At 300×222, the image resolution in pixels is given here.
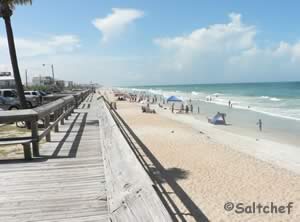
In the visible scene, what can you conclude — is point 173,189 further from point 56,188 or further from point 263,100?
point 263,100

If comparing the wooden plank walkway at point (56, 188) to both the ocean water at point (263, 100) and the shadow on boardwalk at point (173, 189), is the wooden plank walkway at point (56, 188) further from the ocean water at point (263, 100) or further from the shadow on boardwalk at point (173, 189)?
the ocean water at point (263, 100)

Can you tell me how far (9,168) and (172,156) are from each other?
25.4ft

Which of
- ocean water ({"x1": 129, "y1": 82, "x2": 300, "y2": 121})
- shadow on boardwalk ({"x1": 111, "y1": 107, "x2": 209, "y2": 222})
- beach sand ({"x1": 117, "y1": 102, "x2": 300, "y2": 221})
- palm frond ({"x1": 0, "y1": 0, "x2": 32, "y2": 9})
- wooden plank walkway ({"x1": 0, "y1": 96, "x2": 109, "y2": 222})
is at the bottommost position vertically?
ocean water ({"x1": 129, "y1": 82, "x2": 300, "y2": 121})

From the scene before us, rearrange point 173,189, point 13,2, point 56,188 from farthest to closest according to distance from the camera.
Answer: point 13,2 < point 173,189 < point 56,188

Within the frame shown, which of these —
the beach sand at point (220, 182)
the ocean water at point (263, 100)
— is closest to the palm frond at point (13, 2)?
the beach sand at point (220, 182)

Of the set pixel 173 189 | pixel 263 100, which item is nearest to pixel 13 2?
pixel 173 189

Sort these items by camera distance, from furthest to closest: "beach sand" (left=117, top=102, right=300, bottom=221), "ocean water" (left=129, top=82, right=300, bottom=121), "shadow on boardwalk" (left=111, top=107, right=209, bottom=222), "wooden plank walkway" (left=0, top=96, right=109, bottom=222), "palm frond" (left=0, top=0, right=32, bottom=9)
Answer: "ocean water" (left=129, top=82, right=300, bottom=121) → "palm frond" (left=0, top=0, right=32, bottom=9) → "beach sand" (left=117, top=102, right=300, bottom=221) → "shadow on boardwalk" (left=111, top=107, right=209, bottom=222) → "wooden plank walkway" (left=0, top=96, right=109, bottom=222)

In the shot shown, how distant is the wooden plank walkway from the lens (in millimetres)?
3537

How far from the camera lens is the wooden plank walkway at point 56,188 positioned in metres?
3.54

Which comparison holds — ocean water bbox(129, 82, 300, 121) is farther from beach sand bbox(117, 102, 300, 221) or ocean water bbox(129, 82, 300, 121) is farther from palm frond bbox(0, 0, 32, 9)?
palm frond bbox(0, 0, 32, 9)

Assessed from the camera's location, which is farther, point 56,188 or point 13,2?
point 13,2

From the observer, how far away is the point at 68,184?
15.0 ft

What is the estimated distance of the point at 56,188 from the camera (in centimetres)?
441

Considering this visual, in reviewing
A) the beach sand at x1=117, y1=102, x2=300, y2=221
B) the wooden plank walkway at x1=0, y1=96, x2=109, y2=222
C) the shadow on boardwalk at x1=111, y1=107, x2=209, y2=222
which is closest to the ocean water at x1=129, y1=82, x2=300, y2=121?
the beach sand at x1=117, y1=102, x2=300, y2=221
